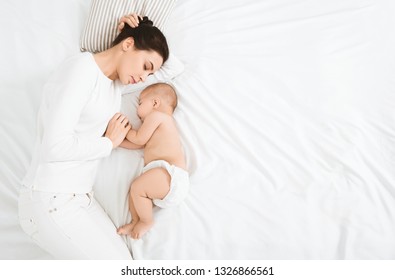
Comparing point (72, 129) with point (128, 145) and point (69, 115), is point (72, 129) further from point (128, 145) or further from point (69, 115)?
point (128, 145)

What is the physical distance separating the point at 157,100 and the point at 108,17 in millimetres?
404

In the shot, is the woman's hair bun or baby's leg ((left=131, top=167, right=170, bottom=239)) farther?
the woman's hair bun

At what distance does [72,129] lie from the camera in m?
1.41

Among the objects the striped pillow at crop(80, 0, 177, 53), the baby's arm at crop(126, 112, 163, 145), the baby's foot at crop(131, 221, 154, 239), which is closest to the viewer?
the baby's foot at crop(131, 221, 154, 239)

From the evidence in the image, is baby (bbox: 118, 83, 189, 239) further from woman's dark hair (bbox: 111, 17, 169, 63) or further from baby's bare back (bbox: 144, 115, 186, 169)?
woman's dark hair (bbox: 111, 17, 169, 63)

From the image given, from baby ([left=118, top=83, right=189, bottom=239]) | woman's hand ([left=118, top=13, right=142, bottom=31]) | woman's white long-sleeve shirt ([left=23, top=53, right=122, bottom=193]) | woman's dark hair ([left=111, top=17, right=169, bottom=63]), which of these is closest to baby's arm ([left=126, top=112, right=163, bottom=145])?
baby ([left=118, top=83, right=189, bottom=239])

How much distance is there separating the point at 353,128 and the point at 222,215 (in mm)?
634

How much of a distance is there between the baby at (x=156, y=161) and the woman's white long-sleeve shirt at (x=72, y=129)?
15 cm

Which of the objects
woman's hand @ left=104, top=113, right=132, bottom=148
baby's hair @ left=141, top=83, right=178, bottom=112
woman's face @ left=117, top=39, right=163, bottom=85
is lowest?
woman's hand @ left=104, top=113, right=132, bottom=148

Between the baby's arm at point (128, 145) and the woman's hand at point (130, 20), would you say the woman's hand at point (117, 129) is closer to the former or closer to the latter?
the baby's arm at point (128, 145)

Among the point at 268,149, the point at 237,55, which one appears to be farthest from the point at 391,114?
the point at 237,55

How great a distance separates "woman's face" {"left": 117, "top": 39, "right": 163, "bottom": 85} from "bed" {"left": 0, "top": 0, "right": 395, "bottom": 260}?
0.64ft

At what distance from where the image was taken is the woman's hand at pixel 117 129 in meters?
1.56

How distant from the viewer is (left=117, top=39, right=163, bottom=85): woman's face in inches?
59.5
